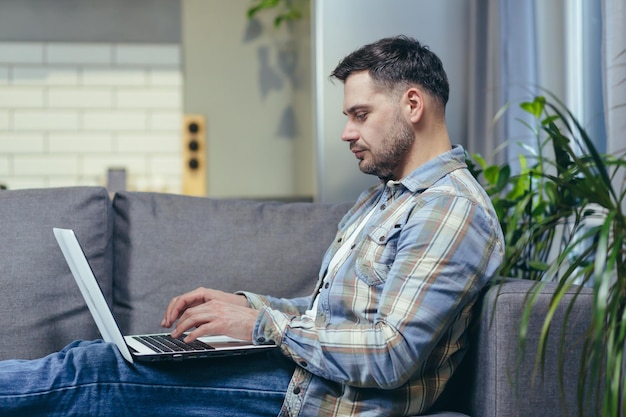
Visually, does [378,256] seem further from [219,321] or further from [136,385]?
[136,385]

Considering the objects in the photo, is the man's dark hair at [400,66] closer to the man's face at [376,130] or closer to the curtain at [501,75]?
the man's face at [376,130]

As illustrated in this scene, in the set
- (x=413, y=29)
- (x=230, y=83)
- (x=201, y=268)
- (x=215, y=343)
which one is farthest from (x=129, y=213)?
(x=230, y=83)

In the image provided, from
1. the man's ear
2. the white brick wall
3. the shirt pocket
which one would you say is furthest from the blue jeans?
the white brick wall

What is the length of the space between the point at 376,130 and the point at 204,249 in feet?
1.86

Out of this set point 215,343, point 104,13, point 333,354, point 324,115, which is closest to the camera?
point 333,354

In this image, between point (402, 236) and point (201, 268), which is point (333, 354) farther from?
point (201, 268)

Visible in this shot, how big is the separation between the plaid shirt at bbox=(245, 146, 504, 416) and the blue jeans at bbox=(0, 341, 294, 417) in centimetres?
7

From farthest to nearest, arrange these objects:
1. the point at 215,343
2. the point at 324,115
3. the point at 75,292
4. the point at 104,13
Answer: the point at 104,13
the point at 324,115
the point at 75,292
the point at 215,343

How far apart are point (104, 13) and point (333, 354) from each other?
3424mm

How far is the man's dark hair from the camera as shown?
6.08ft

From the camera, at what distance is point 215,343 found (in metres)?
1.75

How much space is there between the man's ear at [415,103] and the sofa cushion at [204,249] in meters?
0.46

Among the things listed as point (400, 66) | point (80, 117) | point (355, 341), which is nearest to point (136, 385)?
point (355, 341)

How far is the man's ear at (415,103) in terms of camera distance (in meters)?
1.84
